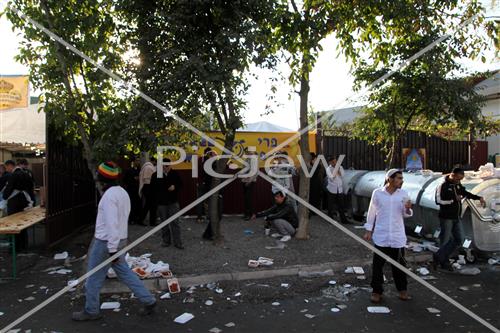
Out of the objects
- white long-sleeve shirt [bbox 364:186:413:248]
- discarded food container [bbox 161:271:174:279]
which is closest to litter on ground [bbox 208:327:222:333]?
discarded food container [bbox 161:271:174:279]

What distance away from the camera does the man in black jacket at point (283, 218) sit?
8602mm

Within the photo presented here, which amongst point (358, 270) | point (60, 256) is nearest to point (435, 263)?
point (358, 270)

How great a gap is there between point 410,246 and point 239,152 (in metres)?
5.34

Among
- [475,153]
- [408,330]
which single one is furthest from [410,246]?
[475,153]

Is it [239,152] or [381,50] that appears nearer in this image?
[381,50]

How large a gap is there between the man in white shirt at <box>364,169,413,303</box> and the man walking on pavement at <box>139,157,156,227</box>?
5.79 meters

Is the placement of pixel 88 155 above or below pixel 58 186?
above

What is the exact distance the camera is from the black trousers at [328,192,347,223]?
10.4m

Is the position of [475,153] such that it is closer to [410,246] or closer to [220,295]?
[410,246]

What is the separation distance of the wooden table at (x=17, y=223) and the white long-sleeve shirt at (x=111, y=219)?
239 centimetres

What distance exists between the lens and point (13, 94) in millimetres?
13258

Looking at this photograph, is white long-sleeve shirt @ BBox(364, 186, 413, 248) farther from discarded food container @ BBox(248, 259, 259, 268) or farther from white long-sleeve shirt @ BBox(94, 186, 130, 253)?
white long-sleeve shirt @ BBox(94, 186, 130, 253)

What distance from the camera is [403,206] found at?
5.54m

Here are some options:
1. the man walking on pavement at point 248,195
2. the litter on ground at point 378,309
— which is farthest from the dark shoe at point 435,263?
the man walking on pavement at point 248,195
